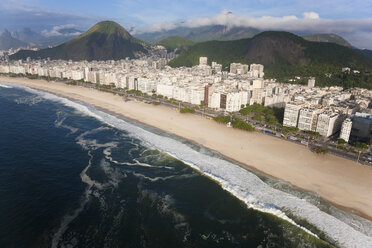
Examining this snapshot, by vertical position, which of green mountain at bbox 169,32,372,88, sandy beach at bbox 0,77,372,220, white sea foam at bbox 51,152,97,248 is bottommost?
white sea foam at bbox 51,152,97,248

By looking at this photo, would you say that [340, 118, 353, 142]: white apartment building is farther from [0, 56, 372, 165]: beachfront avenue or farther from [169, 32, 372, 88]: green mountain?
[169, 32, 372, 88]: green mountain

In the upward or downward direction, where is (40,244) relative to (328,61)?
downward

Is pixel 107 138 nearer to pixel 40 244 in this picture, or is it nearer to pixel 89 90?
pixel 40 244

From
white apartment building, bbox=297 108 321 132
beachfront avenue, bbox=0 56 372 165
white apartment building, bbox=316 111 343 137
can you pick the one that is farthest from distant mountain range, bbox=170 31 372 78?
white apartment building, bbox=316 111 343 137

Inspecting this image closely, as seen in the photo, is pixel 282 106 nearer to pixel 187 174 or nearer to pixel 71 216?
pixel 187 174

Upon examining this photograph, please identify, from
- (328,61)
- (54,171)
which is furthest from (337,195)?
(328,61)

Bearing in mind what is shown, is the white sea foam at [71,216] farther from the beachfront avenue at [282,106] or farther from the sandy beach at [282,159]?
the beachfront avenue at [282,106]

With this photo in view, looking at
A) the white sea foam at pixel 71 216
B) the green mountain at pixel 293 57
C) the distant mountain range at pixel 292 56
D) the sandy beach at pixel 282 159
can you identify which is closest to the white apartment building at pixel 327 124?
the sandy beach at pixel 282 159

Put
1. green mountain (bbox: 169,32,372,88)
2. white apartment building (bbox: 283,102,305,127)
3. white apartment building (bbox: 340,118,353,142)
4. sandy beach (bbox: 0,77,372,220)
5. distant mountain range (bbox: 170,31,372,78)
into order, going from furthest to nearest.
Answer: distant mountain range (bbox: 170,31,372,78), green mountain (bbox: 169,32,372,88), white apartment building (bbox: 283,102,305,127), white apartment building (bbox: 340,118,353,142), sandy beach (bbox: 0,77,372,220)
